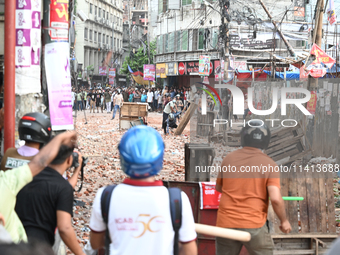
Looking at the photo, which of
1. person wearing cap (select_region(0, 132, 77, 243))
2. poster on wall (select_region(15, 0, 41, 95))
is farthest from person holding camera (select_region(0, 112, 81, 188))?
poster on wall (select_region(15, 0, 41, 95))

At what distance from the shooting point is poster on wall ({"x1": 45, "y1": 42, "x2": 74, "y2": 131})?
A: 5.36m

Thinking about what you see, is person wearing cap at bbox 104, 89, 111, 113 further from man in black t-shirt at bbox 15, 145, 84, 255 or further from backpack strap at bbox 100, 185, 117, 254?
backpack strap at bbox 100, 185, 117, 254

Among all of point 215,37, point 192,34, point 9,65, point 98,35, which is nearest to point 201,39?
point 192,34

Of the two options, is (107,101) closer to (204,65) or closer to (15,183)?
(204,65)

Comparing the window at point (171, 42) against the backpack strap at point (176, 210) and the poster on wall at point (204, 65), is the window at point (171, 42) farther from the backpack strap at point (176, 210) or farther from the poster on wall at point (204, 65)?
the backpack strap at point (176, 210)

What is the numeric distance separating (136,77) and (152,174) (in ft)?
202

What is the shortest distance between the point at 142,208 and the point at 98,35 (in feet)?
273

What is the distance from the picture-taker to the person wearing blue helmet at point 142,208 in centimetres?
244

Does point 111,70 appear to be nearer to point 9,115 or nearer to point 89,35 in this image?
point 89,35

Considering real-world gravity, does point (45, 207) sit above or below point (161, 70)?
below

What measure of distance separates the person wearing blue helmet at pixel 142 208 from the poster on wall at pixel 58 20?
3.40 metres

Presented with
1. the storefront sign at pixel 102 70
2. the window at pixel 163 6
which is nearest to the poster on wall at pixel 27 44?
the window at pixel 163 6

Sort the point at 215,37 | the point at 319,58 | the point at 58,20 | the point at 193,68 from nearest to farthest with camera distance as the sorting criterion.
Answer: the point at 58,20 → the point at 319,58 → the point at 215,37 → the point at 193,68

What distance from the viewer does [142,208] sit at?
2.45 metres
